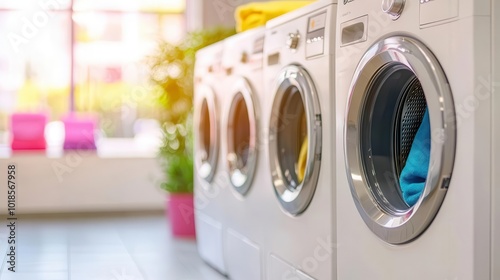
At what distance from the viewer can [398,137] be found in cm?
184

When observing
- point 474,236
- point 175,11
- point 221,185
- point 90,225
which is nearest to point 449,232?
point 474,236

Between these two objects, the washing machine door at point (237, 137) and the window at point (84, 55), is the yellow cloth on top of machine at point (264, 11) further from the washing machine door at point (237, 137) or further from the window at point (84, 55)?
the window at point (84, 55)

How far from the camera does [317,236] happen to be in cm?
210

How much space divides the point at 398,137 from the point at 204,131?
1.79 metres

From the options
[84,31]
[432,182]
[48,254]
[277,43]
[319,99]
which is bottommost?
[48,254]

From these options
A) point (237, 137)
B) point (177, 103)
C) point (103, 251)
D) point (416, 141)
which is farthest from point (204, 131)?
point (416, 141)

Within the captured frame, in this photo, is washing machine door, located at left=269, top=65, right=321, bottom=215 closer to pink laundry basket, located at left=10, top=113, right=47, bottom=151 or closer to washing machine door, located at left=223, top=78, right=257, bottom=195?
washing machine door, located at left=223, top=78, right=257, bottom=195

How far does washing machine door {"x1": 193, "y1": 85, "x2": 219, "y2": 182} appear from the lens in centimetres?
327

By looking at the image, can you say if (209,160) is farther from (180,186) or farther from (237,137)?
(180,186)

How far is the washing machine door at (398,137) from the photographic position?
1.45 metres

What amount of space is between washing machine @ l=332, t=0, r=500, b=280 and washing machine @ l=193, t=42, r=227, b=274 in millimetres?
1258

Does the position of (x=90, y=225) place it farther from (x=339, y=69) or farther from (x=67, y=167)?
(x=339, y=69)

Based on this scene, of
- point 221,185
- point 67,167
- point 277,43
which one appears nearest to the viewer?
point 277,43

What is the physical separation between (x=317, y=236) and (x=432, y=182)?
692mm
